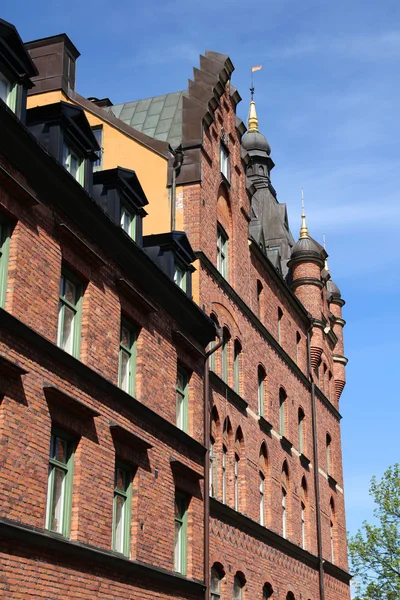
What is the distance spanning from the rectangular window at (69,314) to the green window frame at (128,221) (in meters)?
3.27

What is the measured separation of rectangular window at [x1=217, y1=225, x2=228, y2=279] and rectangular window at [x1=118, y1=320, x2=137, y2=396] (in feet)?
25.5

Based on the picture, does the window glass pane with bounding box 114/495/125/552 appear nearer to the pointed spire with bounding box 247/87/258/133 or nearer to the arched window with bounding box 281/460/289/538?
the arched window with bounding box 281/460/289/538

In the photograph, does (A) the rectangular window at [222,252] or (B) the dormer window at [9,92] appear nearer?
(B) the dormer window at [9,92]

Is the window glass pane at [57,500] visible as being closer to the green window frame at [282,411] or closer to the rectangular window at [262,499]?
the rectangular window at [262,499]

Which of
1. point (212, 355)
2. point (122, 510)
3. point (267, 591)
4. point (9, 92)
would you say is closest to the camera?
point (9, 92)

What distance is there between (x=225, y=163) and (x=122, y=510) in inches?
552

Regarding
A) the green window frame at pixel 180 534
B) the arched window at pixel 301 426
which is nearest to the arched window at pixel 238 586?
the green window frame at pixel 180 534

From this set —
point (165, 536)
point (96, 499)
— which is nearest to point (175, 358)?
point (165, 536)

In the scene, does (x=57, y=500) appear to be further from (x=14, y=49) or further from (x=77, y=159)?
Answer: (x=14, y=49)

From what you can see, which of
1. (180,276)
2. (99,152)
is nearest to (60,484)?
(180,276)

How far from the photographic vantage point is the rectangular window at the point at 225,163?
28.8 metres

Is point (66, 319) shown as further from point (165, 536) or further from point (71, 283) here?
point (165, 536)

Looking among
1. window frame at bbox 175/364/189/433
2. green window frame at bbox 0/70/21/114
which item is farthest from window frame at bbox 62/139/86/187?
window frame at bbox 175/364/189/433

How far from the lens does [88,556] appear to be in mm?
15859
